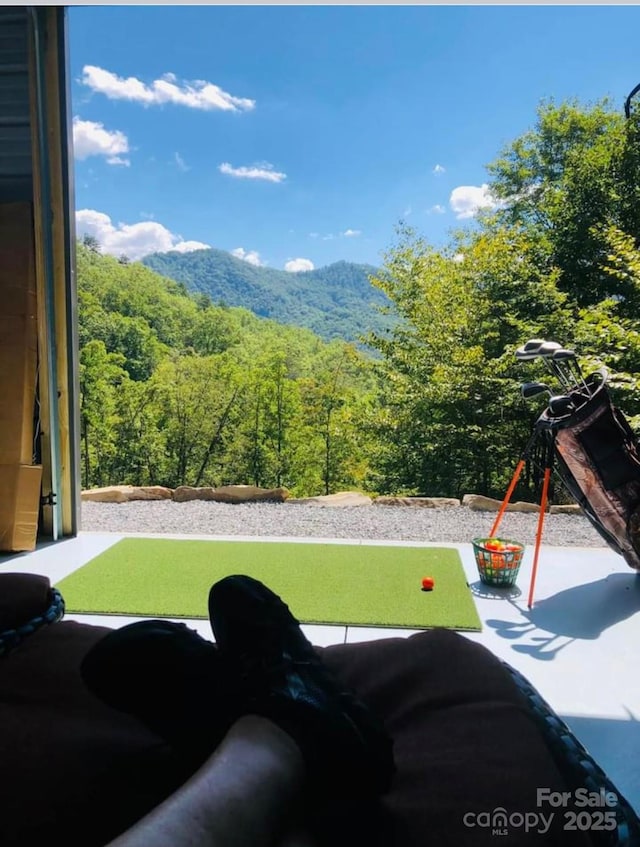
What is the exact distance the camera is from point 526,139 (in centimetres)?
797

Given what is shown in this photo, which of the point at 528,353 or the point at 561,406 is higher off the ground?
the point at 528,353

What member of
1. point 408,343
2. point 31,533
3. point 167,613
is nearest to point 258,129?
point 408,343

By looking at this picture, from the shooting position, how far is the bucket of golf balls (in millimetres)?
2922

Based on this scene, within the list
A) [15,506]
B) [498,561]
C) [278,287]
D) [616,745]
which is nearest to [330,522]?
[498,561]

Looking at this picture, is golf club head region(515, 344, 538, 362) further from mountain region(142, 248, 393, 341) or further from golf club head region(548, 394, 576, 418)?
mountain region(142, 248, 393, 341)

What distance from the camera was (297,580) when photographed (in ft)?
10.2

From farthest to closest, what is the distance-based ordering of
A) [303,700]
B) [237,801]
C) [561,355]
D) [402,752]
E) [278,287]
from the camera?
[278,287] → [561,355] → [402,752] → [303,700] → [237,801]

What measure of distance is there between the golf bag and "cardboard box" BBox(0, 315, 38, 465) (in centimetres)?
269

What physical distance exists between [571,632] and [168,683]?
6.79 ft

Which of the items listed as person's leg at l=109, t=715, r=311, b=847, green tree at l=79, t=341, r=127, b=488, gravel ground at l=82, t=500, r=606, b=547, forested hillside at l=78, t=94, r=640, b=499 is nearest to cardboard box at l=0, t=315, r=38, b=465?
gravel ground at l=82, t=500, r=606, b=547

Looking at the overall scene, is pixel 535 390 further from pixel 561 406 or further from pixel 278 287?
pixel 278 287

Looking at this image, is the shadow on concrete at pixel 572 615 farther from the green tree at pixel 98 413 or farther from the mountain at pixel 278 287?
the mountain at pixel 278 287

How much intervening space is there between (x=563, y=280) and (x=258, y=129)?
7.14m

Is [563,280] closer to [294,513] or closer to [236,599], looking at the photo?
[294,513]
